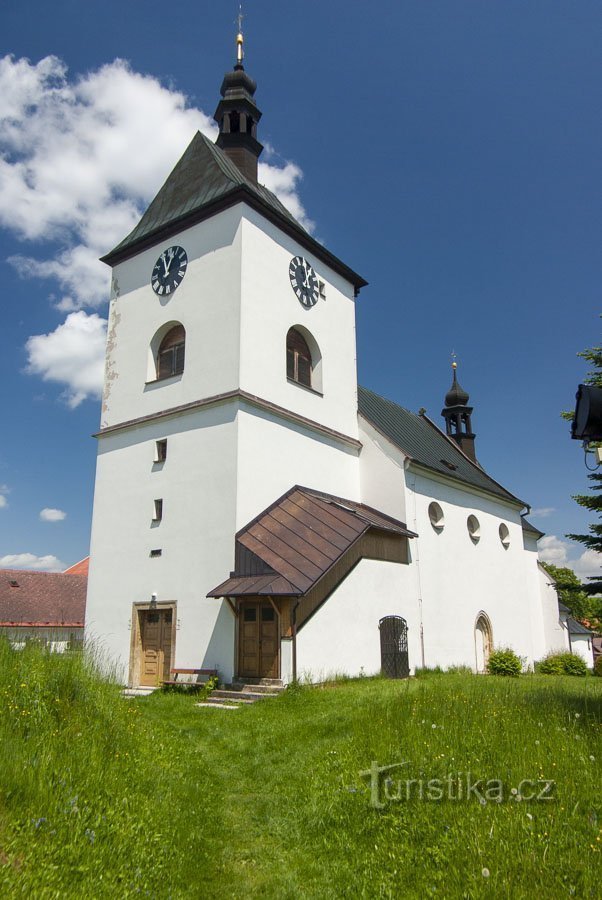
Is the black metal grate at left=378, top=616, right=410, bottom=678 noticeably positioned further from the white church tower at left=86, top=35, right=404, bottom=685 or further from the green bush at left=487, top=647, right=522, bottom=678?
the green bush at left=487, top=647, right=522, bottom=678

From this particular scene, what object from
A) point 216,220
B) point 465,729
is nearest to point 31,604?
point 216,220

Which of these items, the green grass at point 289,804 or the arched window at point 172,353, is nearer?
the green grass at point 289,804

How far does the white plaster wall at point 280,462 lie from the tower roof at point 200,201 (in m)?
6.21

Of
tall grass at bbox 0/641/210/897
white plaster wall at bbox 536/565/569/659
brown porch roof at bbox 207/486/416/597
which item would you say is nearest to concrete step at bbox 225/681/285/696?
brown porch roof at bbox 207/486/416/597

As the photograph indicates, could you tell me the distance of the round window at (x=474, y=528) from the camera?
76.8ft

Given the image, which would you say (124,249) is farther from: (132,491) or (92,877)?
(92,877)

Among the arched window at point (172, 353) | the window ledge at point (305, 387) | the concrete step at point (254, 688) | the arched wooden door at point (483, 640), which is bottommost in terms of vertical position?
the concrete step at point (254, 688)

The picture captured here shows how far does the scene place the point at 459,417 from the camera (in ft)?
109

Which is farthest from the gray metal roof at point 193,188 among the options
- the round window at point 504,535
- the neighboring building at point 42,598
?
the neighboring building at point 42,598

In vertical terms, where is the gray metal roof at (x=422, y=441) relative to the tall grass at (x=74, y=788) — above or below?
above

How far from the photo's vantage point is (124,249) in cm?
1983

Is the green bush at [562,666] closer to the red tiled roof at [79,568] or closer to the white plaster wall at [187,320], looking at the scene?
the white plaster wall at [187,320]

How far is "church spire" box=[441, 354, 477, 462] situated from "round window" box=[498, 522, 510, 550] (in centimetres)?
648

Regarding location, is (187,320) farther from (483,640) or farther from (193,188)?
(483,640)
